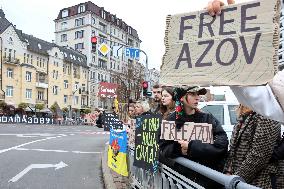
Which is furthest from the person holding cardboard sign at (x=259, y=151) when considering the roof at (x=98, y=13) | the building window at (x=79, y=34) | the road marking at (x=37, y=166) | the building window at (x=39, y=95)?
the building window at (x=79, y=34)

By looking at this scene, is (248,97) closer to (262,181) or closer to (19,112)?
(262,181)

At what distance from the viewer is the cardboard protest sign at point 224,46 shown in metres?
2.10

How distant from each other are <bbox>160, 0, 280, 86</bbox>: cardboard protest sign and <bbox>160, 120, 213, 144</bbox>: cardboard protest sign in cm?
109

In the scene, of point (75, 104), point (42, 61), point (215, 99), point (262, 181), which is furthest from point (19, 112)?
point (262, 181)

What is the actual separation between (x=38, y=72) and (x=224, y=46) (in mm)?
71359

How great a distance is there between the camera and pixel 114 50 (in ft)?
67.8

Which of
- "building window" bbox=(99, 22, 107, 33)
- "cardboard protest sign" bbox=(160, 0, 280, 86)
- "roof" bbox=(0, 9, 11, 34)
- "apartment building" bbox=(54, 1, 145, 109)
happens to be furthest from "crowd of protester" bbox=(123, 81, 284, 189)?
"building window" bbox=(99, 22, 107, 33)

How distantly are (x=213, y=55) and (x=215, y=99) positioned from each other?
7817 mm

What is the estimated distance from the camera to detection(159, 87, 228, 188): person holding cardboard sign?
131 inches

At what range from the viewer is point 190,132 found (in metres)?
3.42

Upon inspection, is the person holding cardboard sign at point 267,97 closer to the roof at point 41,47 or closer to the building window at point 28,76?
the roof at point 41,47

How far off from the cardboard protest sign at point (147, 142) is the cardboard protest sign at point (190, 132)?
812 millimetres

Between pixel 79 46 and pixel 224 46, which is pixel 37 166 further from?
pixel 79 46

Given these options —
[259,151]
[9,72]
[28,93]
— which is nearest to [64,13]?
[28,93]
